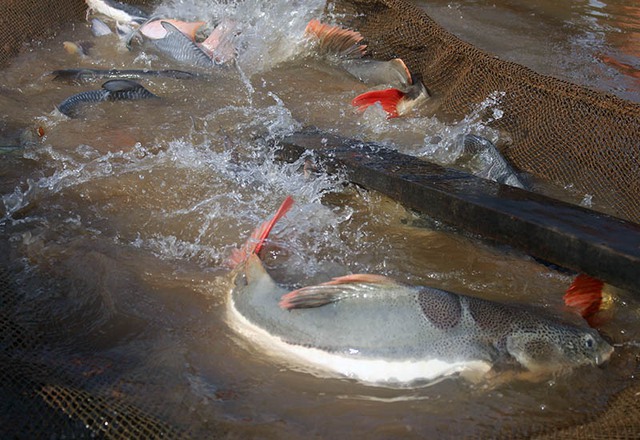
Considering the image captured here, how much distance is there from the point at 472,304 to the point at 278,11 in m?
4.52

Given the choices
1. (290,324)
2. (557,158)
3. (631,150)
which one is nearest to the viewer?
(290,324)

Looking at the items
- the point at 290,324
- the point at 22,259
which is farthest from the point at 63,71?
the point at 290,324

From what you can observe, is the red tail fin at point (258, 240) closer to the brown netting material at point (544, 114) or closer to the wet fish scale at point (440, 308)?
the wet fish scale at point (440, 308)

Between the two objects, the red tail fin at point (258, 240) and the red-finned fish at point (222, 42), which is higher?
the red tail fin at point (258, 240)

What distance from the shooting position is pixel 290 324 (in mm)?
2455

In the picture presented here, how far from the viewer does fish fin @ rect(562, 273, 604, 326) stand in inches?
110

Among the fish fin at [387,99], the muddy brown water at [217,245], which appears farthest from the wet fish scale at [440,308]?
the fish fin at [387,99]

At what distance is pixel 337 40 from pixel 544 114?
7.27ft

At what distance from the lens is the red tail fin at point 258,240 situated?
274 cm

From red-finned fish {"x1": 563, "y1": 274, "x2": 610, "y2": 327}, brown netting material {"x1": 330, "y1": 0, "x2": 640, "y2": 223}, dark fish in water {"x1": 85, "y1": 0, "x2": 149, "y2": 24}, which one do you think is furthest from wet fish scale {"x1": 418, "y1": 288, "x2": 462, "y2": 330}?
dark fish in water {"x1": 85, "y1": 0, "x2": 149, "y2": 24}

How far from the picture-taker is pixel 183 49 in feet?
17.6

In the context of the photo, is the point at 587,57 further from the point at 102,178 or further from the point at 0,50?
the point at 0,50

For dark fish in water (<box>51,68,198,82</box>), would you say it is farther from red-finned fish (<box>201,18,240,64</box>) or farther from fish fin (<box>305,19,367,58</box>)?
fish fin (<box>305,19,367,58</box>)

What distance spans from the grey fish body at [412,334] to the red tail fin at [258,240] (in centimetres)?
37
